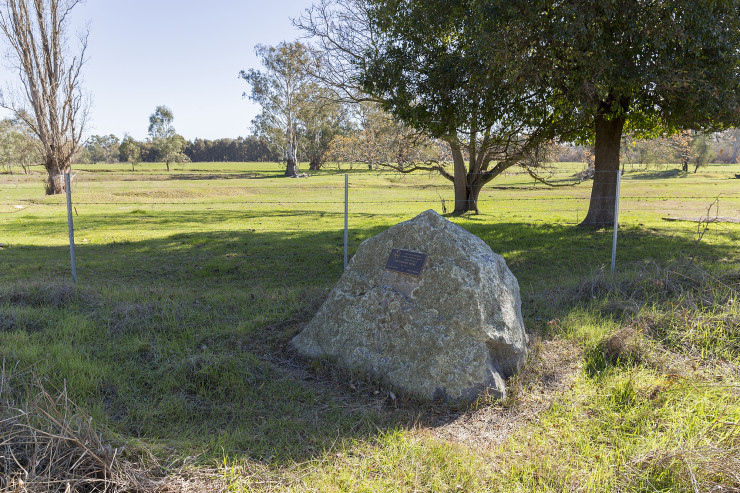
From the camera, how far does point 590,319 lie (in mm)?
5945

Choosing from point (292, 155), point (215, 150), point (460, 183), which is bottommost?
point (460, 183)

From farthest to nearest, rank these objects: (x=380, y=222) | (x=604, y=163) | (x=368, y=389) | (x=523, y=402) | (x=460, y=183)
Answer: (x=460, y=183), (x=380, y=222), (x=604, y=163), (x=368, y=389), (x=523, y=402)

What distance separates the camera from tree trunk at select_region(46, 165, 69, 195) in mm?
29864

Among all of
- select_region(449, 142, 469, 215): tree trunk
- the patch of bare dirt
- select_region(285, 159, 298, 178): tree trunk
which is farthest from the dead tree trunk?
the patch of bare dirt

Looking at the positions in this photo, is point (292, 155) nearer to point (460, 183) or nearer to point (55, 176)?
point (55, 176)

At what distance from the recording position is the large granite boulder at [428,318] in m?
4.63

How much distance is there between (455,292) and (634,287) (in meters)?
3.61

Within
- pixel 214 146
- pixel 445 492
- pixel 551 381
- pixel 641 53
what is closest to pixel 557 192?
pixel 641 53

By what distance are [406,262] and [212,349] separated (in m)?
2.27

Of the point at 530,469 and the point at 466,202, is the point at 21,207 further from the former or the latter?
the point at 530,469

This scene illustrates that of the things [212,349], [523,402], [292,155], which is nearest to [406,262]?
[523,402]

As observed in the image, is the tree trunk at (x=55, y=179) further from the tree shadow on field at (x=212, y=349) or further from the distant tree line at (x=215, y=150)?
the distant tree line at (x=215, y=150)

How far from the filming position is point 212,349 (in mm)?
5363

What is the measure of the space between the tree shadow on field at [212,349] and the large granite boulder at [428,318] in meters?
0.25
